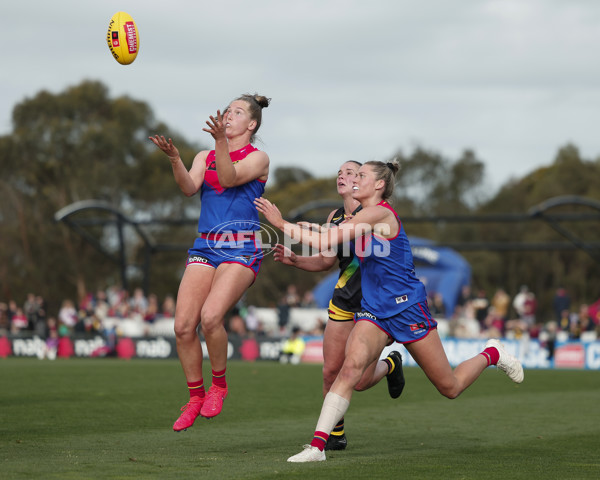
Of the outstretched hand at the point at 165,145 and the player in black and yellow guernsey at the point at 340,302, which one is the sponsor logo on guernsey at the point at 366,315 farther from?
the outstretched hand at the point at 165,145

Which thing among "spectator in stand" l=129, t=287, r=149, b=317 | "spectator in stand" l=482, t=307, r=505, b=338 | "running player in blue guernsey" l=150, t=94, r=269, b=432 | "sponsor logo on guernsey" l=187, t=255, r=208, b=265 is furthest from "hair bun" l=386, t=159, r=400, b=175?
"spectator in stand" l=129, t=287, r=149, b=317

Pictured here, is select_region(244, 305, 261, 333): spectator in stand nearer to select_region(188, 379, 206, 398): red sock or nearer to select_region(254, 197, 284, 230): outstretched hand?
select_region(188, 379, 206, 398): red sock

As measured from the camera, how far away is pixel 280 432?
9500 millimetres

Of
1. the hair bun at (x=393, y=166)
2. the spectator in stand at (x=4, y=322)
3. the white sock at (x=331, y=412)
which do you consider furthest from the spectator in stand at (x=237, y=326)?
the white sock at (x=331, y=412)

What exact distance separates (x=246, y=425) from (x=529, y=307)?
19481 mm

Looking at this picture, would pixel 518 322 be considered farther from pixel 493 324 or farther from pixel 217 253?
pixel 217 253

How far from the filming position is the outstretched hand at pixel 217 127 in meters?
7.25

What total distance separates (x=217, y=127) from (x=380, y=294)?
1.87 m

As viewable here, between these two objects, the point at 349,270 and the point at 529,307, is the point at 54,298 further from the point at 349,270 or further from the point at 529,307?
the point at 349,270

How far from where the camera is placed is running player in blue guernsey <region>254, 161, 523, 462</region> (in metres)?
7.03

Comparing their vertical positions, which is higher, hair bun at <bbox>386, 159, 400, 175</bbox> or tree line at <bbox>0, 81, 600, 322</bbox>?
tree line at <bbox>0, 81, 600, 322</bbox>

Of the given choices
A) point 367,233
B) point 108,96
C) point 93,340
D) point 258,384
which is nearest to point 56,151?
point 108,96

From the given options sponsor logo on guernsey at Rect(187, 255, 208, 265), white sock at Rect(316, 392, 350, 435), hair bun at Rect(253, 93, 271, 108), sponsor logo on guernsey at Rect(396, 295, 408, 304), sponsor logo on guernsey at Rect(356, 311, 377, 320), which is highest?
hair bun at Rect(253, 93, 271, 108)

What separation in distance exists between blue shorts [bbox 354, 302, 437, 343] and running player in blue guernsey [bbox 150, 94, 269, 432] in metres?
1.27
